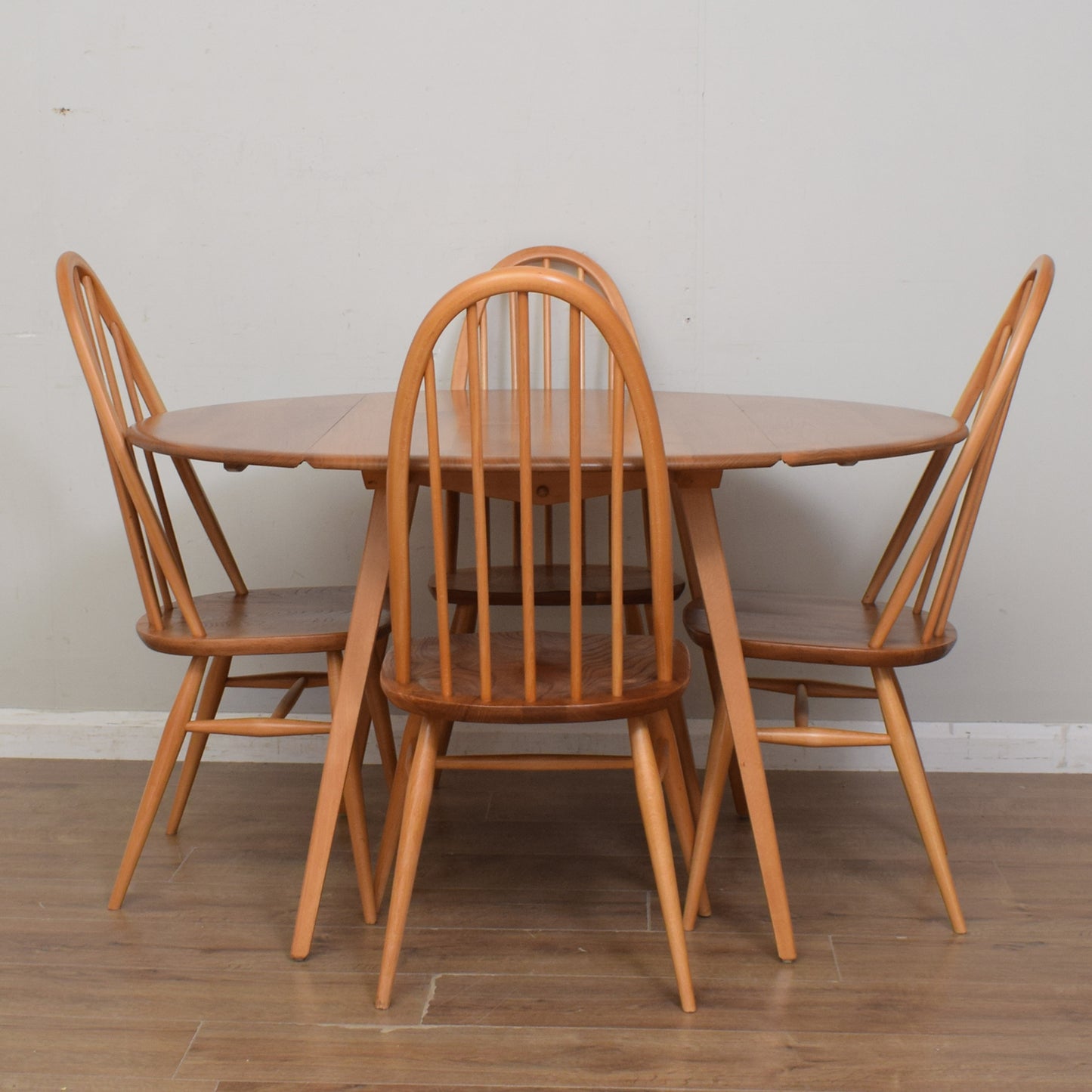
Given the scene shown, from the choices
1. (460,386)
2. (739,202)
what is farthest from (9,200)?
(739,202)

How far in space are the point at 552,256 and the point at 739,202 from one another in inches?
14.9

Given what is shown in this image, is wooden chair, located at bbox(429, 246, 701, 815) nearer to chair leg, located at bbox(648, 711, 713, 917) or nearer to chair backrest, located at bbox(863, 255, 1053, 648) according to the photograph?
chair leg, located at bbox(648, 711, 713, 917)

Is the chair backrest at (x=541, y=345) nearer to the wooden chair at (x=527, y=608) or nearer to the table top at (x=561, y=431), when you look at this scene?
the table top at (x=561, y=431)

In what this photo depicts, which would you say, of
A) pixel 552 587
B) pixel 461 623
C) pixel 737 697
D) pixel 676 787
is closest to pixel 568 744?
pixel 461 623

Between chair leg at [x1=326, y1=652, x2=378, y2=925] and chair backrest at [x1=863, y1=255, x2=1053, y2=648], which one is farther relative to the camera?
chair leg at [x1=326, y1=652, x2=378, y2=925]

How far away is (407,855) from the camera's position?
4.90 ft

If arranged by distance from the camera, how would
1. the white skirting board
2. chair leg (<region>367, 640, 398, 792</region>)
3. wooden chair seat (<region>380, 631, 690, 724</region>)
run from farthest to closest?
the white skirting board
chair leg (<region>367, 640, 398, 792</region>)
wooden chair seat (<region>380, 631, 690, 724</region>)

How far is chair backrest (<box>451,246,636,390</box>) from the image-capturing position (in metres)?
2.26

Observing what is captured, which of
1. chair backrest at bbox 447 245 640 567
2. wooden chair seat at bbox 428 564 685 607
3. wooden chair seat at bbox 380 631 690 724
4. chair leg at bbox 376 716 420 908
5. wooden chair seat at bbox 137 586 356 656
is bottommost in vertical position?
chair leg at bbox 376 716 420 908

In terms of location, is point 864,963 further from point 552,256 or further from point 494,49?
point 494,49

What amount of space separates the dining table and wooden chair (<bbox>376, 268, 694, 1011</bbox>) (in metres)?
0.05

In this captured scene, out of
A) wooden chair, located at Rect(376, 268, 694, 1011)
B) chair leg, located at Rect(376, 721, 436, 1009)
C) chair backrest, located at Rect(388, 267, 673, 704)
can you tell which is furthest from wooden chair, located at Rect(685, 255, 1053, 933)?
chair leg, located at Rect(376, 721, 436, 1009)

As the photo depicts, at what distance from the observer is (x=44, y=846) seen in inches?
79.6

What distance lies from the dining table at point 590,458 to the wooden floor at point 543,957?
0.39ft
